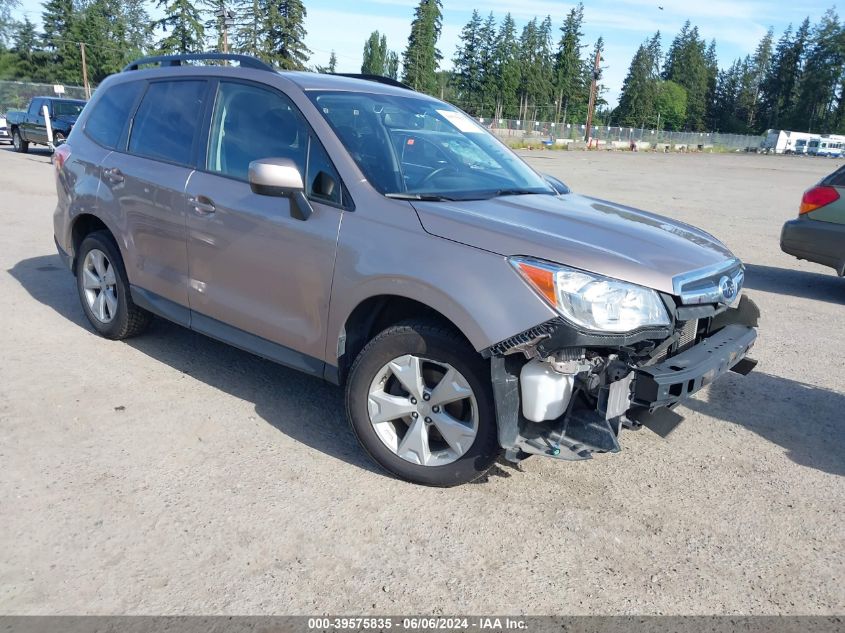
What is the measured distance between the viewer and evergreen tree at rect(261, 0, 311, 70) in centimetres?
6512

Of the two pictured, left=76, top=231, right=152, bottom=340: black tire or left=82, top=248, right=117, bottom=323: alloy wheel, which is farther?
left=82, top=248, right=117, bottom=323: alloy wheel

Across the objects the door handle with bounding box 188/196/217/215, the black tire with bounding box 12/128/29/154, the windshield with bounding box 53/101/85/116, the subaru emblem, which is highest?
the windshield with bounding box 53/101/85/116

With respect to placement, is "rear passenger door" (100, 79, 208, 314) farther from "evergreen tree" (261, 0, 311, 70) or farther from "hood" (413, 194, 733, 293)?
"evergreen tree" (261, 0, 311, 70)

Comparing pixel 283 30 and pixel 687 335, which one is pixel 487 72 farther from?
pixel 687 335

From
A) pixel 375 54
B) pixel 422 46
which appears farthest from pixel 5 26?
pixel 375 54

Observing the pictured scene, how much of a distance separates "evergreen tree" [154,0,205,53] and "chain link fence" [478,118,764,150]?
88.3 ft

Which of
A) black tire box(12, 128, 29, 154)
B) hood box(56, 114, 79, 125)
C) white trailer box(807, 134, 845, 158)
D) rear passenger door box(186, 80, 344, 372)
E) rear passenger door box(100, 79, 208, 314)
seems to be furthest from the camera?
white trailer box(807, 134, 845, 158)

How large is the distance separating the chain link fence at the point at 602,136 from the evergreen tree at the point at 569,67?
2334 cm

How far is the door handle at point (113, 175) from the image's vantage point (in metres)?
4.73

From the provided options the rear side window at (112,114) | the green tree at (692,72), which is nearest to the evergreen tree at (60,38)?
the rear side window at (112,114)

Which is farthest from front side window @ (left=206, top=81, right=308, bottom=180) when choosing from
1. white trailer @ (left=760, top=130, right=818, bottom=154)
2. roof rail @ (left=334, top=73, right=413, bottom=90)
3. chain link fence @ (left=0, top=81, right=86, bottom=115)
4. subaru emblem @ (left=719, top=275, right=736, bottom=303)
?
white trailer @ (left=760, top=130, right=818, bottom=154)

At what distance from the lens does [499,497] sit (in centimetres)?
330

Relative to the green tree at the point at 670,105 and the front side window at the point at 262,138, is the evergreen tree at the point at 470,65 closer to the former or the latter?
the green tree at the point at 670,105

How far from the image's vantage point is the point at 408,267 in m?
3.17
